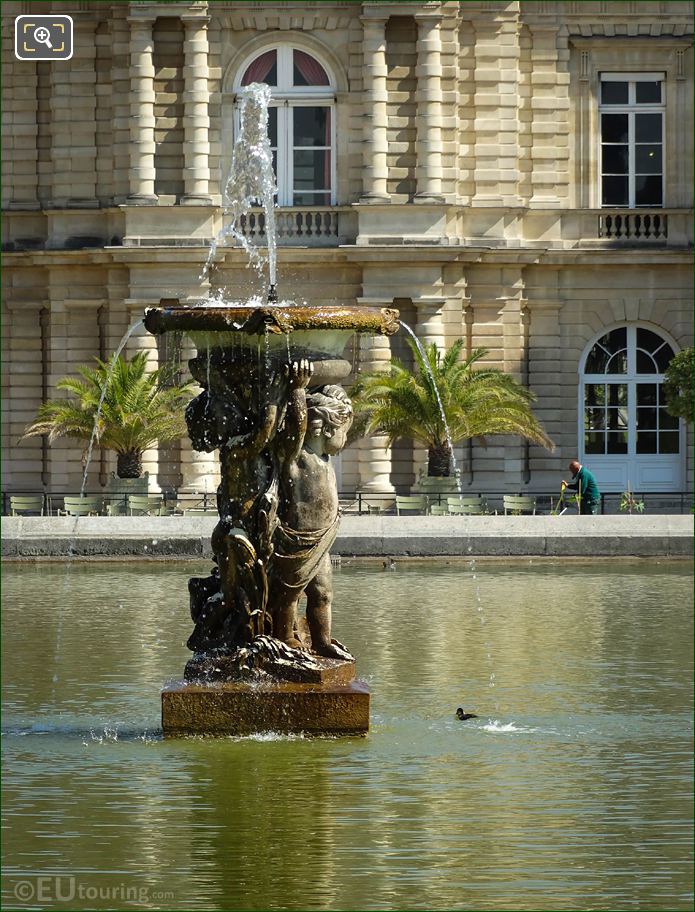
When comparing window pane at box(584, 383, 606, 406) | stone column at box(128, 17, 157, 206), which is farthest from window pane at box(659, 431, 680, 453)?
stone column at box(128, 17, 157, 206)

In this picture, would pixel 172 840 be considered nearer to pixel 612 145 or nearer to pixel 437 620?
pixel 437 620

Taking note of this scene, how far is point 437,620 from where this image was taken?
66.2ft

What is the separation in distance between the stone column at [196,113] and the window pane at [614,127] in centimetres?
769

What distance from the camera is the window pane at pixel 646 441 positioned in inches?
1609

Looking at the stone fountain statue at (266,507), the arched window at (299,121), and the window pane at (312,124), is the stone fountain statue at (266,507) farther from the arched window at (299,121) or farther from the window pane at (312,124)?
the window pane at (312,124)

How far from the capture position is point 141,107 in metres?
39.1

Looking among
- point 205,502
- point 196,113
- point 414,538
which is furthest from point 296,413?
point 196,113

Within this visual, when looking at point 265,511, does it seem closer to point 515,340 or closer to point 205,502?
point 205,502

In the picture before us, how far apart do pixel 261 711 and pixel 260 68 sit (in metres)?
27.8

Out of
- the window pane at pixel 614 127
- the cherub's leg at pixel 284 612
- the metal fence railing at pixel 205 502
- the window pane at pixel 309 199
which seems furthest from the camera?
the window pane at pixel 614 127

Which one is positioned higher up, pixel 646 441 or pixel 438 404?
pixel 438 404

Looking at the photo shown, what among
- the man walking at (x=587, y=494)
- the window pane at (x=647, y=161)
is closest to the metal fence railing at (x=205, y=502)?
the man walking at (x=587, y=494)

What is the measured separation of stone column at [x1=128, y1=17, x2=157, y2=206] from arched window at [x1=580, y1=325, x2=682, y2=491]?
910 cm

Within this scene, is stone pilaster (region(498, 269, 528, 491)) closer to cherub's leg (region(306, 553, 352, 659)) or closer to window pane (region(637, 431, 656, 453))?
window pane (region(637, 431, 656, 453))
